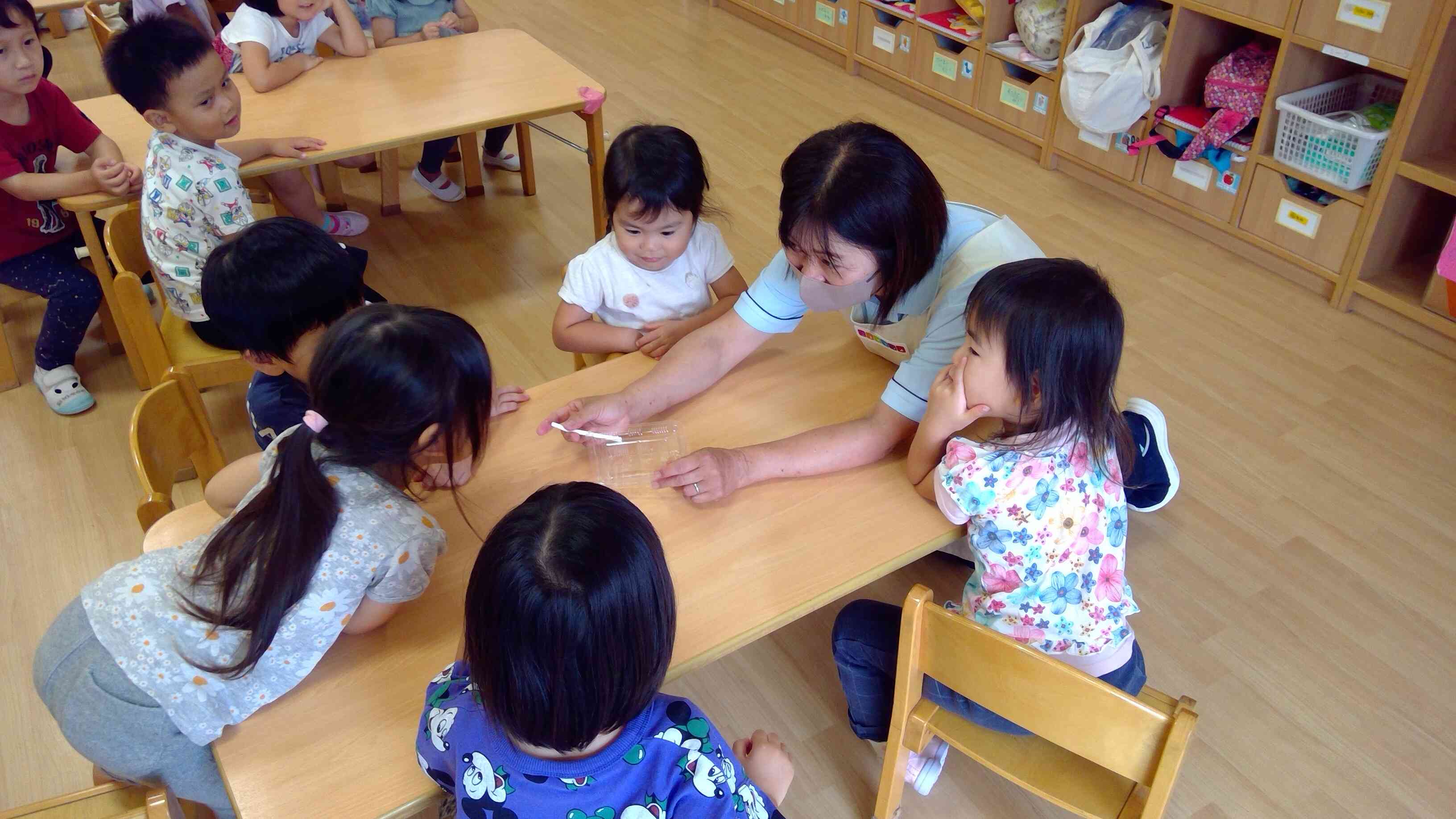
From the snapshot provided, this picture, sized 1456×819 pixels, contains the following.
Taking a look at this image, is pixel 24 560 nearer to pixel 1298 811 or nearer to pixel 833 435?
pixel 833 435

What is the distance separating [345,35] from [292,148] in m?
0.77

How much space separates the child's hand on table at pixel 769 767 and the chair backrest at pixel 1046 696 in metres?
0.21

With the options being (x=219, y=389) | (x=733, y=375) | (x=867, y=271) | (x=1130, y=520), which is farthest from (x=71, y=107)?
(x=1130, y=520)

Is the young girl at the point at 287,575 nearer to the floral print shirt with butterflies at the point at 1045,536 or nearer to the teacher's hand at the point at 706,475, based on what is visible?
the teacher's hand at the point at 706,475

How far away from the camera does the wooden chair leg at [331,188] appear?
3291 mm

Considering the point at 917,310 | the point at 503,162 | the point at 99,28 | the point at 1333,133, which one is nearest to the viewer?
the point at 917,310

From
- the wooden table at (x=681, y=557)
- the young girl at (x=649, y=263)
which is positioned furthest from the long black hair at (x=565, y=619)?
the young girl at (x=649, y=263)

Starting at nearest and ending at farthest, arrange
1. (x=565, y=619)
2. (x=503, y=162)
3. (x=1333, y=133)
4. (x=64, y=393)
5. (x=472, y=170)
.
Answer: (x=565, y=619), (x=64, y=393), (x=1333, y=133), (x=472, y=170), (x=503, y=162)

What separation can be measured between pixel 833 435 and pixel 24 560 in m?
1.76

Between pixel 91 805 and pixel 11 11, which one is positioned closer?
pixel 91 805

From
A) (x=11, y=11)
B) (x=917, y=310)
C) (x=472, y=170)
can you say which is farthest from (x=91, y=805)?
(x=472, y=170)

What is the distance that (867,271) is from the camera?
1449mm

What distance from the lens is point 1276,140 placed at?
2.84m

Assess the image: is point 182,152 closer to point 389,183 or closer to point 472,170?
point 389,183
